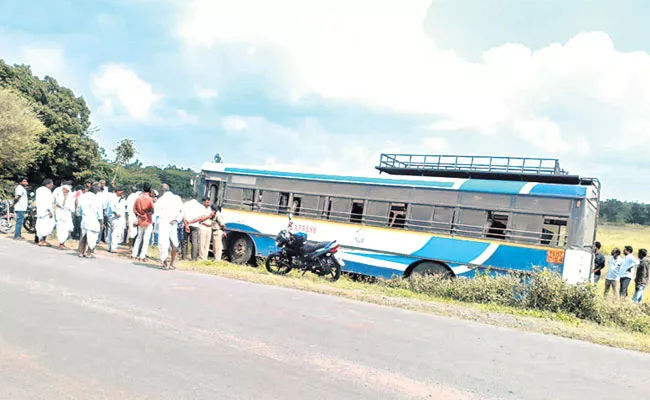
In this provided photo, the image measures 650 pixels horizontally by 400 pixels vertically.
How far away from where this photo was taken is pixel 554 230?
41.1 ft

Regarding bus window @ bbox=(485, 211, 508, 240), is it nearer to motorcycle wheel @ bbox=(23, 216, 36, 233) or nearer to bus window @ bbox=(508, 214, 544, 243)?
bus window @ bbox=(508, 214, 544, 243)

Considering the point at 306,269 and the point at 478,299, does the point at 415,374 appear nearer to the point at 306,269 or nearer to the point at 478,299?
the point at 478,299

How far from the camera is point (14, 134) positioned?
33.7 metres

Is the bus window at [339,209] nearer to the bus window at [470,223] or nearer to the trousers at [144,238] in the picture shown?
the bus window at [470,223]

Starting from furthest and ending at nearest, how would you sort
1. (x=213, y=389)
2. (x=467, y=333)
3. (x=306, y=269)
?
(x=306, y=269)
(x=467, y=333)
(x=213, y=389)

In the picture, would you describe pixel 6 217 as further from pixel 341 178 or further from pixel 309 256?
pixel 341 178

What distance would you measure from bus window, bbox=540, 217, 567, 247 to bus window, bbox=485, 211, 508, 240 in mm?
880

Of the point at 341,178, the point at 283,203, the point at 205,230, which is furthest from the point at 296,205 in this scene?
the point at 205,230

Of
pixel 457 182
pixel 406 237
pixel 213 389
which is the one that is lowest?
pixel 213 389

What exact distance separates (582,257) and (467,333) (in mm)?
5864

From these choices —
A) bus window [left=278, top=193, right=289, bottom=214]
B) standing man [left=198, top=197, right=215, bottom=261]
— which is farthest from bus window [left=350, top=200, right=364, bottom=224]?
standing man [left=198, top=197, right=215, bottom=261]

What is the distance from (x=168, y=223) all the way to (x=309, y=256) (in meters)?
3.50

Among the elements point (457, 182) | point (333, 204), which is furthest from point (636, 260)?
point (333, 204)

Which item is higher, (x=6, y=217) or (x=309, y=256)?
(x=309, y=256)
